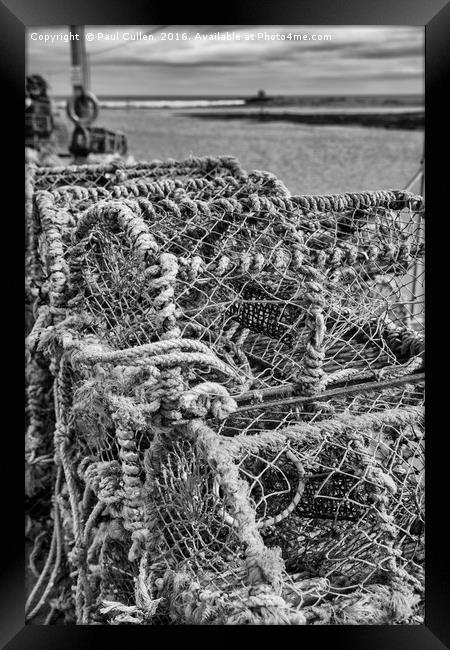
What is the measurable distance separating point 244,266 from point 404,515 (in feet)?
2.64

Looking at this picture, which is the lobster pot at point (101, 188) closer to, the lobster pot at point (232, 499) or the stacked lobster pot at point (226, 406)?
the stacked lobster pot at point (226, 406)

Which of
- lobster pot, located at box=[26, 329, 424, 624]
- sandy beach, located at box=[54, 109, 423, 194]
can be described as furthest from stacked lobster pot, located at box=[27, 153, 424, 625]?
sandy beach, located at box=[54, 109, 423, 194]

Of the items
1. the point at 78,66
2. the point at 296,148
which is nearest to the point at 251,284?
the point at 78,66

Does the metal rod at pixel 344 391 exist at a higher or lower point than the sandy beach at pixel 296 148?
lower

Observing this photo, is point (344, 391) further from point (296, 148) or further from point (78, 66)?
point (296, 148)

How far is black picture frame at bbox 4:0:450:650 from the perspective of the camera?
188 cm

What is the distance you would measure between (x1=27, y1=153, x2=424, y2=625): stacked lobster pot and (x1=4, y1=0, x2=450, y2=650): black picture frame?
0.27ft
